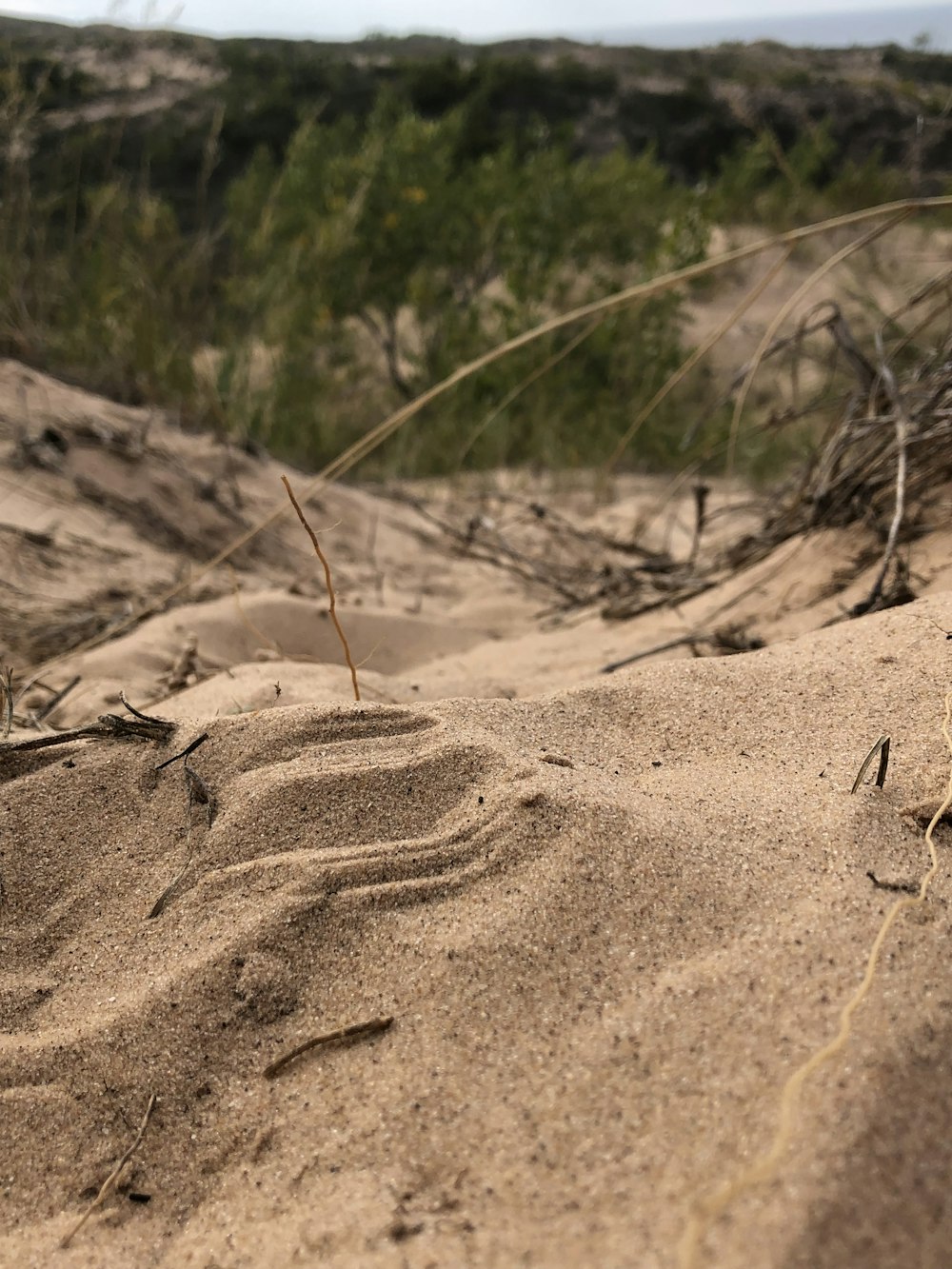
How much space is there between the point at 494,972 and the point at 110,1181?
0.38 meters

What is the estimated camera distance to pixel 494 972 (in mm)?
906

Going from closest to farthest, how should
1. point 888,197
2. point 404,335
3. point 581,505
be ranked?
point 581,505, point 404,335, point 888,197

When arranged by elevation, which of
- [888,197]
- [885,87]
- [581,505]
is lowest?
[581,505]

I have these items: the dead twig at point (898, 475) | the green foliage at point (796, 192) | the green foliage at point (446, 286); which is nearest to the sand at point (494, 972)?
the dead twig at point (898, 475)

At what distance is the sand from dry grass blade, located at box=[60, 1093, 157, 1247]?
0.03 ft

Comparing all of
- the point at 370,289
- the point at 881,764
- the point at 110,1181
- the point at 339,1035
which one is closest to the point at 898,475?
the point at 881,764

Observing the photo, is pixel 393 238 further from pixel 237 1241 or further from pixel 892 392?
pixel 237 1241

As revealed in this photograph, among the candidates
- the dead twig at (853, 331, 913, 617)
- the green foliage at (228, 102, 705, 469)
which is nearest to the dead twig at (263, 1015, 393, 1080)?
the dead twig at (853, 331, 913, 617)

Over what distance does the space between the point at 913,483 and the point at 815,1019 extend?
156cm

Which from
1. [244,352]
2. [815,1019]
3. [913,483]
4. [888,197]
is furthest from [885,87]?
[815,1019]

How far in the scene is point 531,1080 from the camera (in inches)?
31.8

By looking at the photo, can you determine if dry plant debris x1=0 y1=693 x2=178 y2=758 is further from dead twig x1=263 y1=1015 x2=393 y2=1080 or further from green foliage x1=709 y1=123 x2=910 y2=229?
green foliage x1=709 y1=123 x2=910 y2=229

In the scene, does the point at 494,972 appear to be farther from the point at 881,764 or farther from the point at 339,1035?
the point at 881,764

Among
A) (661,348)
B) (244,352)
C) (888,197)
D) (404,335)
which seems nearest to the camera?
(244,352)
